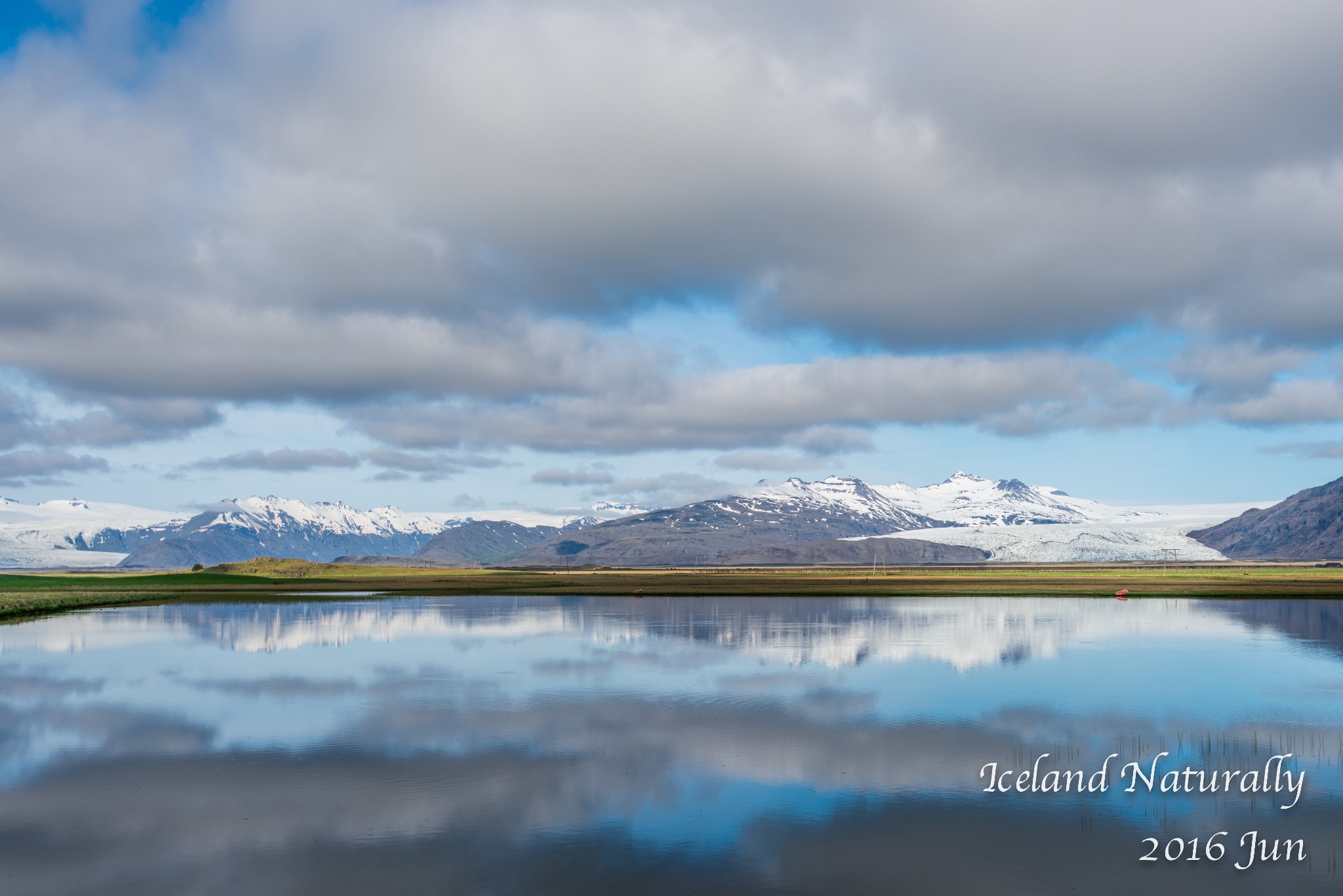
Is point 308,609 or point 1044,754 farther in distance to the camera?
point 308,609

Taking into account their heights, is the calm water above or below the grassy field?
above

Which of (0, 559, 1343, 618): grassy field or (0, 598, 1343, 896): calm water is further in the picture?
(0, 559, 1343, 618): grassy field

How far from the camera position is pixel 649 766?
2738 centimetres

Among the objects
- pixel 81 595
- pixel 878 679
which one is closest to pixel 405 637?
pixel 878 679

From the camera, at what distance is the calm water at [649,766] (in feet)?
62.5

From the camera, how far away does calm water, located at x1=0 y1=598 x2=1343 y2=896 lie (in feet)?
62.5

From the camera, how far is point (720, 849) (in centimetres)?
2019

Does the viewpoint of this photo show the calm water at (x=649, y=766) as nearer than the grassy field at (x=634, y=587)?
Yes

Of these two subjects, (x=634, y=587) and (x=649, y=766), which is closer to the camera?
(x=649, y=766)

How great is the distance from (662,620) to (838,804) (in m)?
59.8

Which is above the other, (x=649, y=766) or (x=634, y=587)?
(x=649, y=766)

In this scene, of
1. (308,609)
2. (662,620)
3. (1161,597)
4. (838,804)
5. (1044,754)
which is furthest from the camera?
(1161,597)

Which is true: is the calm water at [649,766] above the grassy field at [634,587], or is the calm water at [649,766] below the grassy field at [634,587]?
above

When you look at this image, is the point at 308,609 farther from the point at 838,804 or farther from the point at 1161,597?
the point at 1161,597
